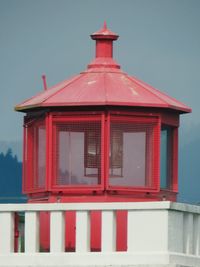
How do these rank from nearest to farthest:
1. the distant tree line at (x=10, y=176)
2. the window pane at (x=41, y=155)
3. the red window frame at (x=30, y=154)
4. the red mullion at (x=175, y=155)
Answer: the window pane at (x=41, y=155) < the red window frame at (x=30, y=154) < the red mullion at (x=175, y=155) < the distant tree line at (x=10, y=176)

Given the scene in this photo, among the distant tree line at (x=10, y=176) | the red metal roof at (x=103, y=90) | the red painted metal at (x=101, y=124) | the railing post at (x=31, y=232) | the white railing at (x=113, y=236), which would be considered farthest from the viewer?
the distant tree line at (x=10, y=176)

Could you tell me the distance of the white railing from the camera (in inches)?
829

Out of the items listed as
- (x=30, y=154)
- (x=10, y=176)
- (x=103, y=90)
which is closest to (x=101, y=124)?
(x=103, y=90)

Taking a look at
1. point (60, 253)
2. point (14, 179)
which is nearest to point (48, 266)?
point (60, 253)

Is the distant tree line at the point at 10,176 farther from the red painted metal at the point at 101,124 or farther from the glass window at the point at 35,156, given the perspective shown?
the red painted metal at the point at 101,124

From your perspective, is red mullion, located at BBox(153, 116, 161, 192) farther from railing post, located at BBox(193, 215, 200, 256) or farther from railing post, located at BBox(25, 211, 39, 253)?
railing post, located at BBox(25, 211, 39, 253)

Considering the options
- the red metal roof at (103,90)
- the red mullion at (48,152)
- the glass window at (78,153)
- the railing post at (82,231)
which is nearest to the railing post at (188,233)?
the railing post at (82,231)

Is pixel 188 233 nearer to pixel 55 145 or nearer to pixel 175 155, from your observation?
pixel 175 155

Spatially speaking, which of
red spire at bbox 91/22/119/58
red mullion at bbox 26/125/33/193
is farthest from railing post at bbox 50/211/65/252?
red spire at bbox 91/22/119/58

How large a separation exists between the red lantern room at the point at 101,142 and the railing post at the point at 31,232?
42cm

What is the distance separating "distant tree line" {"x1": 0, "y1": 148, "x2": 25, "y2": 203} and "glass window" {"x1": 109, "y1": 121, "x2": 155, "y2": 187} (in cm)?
558

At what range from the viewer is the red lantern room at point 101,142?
21828 millimetres

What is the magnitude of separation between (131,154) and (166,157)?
0.33 meters

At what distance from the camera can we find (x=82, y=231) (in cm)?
2128
